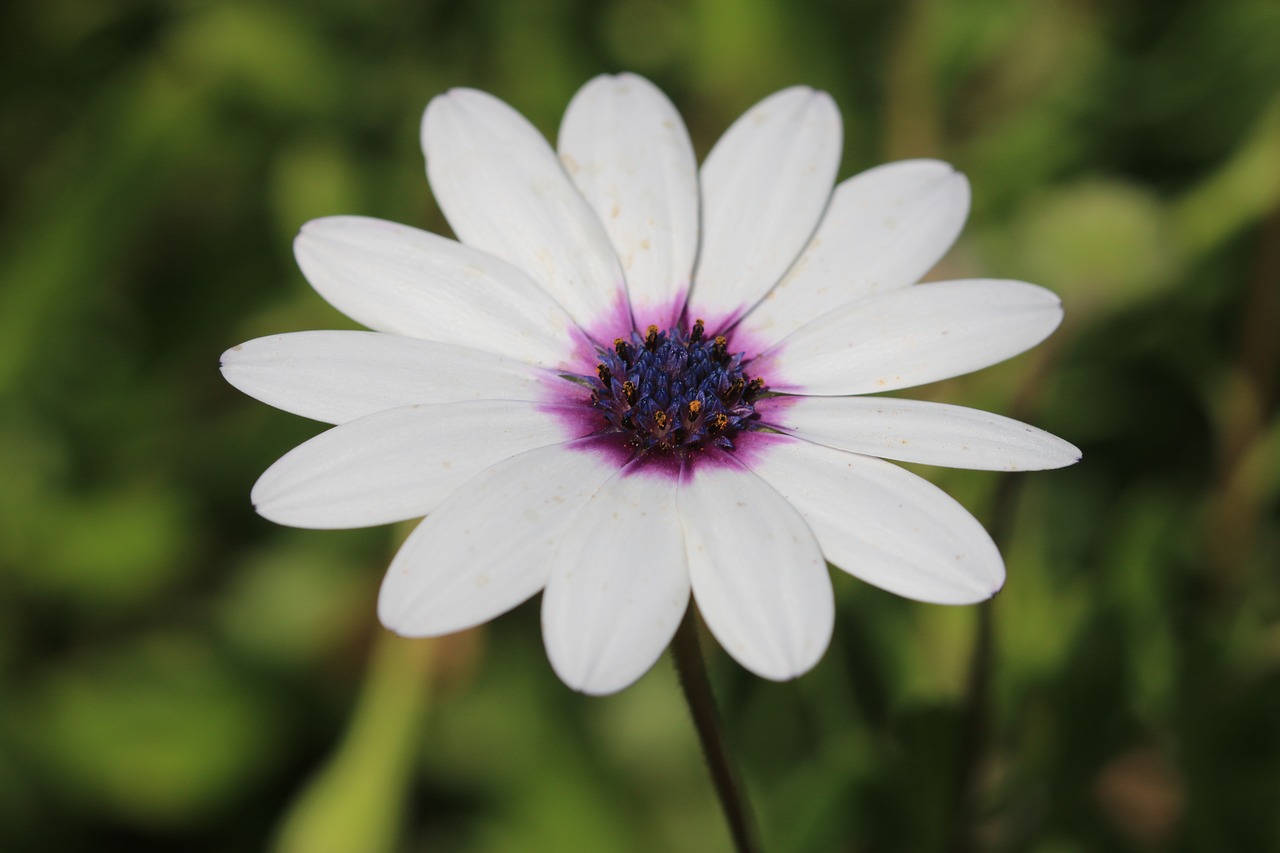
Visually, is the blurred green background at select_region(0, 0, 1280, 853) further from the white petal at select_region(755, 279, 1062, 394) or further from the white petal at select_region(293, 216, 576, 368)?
the white petal at select_region(293, 216, 576, 368)

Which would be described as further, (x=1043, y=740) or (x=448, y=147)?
(x=1043, y=740)

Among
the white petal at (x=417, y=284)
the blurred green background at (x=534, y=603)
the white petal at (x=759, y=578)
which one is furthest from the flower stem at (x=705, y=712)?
the blurred green background at (x=534, y=603)

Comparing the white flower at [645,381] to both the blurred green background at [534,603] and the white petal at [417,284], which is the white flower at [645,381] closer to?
the white petal at [417,284]

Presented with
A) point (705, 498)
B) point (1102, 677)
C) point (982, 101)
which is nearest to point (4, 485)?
point (705, 498)

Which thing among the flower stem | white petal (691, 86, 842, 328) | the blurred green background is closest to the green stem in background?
the blurred green background

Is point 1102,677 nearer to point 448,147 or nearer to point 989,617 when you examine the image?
point 989,617

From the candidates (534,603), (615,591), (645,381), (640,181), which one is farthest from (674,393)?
(534,603)

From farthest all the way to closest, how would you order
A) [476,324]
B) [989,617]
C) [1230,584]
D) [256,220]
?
[256,220], [1230,584], [989,617], [476,324]
